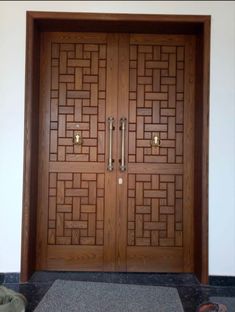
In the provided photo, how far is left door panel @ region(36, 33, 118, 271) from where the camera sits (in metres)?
3.01

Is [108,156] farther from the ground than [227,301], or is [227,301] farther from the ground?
[108,156]

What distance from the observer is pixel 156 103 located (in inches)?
119

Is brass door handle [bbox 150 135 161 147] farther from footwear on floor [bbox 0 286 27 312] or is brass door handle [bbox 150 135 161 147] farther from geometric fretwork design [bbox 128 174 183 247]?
footwear on floor [bbox 0 286 27 312]

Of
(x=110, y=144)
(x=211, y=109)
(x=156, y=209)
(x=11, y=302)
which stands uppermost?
(x=211, y=109)

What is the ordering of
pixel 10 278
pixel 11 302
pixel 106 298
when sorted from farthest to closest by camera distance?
pixel 10 278
pixel 106 298
pixel 11 302

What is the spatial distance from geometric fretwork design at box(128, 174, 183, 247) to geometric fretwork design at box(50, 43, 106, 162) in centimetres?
45

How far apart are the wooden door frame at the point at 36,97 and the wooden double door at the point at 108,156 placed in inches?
6.0

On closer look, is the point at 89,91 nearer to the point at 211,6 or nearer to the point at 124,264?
the point at 211,6

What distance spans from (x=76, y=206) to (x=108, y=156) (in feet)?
1.78

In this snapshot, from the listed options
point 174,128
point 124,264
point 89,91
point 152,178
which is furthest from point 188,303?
point 89,91

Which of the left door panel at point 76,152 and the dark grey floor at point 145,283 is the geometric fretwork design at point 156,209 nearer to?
the left door panel at point 76,152

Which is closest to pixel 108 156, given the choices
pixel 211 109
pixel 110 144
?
pixel 110 144

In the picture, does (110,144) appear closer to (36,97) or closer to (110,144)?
(110,144)

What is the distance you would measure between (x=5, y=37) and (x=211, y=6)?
176 centimetres
